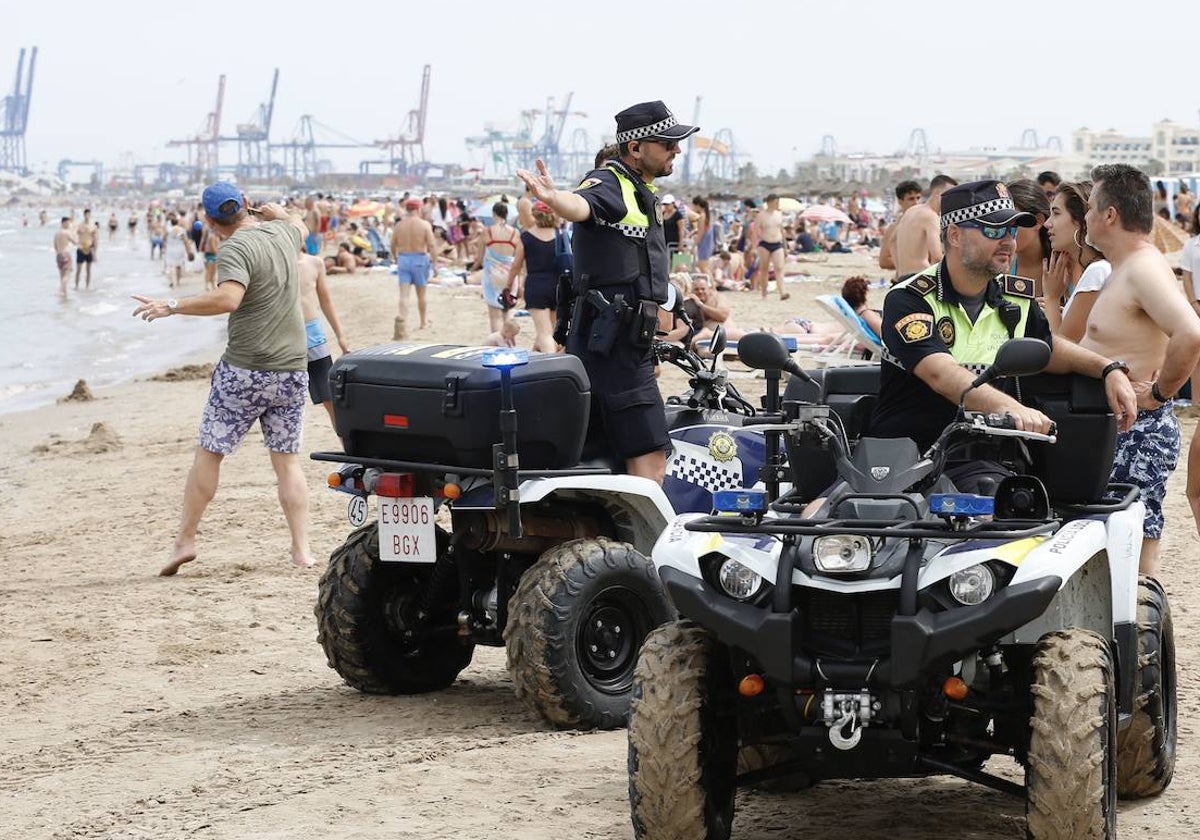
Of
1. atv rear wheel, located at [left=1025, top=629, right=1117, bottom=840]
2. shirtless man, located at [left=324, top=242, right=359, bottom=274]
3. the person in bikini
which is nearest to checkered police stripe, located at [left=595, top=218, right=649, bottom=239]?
atv rear wheel, located at [left=1025, top=629, right=1117, bottom=840]

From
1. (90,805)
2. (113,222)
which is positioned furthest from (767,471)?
(113,222)

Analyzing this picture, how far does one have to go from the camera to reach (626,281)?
6543 mm

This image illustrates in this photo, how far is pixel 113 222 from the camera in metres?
85.9

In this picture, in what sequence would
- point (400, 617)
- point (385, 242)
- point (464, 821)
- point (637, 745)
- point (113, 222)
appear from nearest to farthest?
point (637, 745), point (464, 821), point (400, 617), point (385, 242), point (113, 222)

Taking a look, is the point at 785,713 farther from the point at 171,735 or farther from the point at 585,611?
the point at 171,735

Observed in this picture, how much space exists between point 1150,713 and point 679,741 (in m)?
1.47

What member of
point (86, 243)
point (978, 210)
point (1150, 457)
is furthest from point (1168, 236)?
point (86, 243)

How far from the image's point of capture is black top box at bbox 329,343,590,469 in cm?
582

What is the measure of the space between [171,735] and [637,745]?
2.47 m

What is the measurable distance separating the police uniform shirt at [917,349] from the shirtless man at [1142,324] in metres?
1.34

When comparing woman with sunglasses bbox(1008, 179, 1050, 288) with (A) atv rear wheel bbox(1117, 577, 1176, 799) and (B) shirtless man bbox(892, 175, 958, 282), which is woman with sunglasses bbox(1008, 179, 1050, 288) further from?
(B) shirtless man bbox(892, 175, 958, 282)

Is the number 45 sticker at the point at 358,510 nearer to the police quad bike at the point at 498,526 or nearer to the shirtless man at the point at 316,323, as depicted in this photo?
the police quad bike at the point at 498,526

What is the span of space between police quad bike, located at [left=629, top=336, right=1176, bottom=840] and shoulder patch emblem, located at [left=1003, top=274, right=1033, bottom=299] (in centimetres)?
56

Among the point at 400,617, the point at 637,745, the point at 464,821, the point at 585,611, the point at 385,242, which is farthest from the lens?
the point at 385,242
